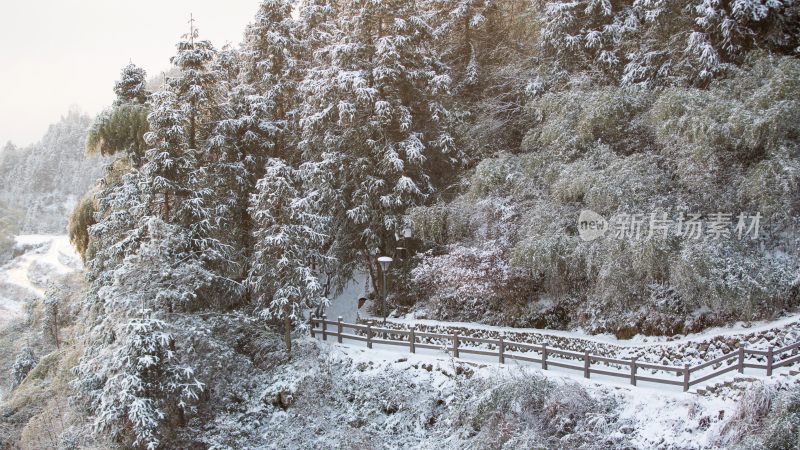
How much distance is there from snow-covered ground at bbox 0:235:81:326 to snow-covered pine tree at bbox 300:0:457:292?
54.7 m

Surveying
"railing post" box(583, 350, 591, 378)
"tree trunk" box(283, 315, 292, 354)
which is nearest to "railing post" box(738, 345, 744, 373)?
"railing post" box(583, 350, 591, 378)

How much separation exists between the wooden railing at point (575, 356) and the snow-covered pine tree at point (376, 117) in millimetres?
3951

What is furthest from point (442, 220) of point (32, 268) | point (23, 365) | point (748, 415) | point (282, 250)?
point (32, 268)


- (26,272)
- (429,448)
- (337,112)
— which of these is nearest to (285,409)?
(429,448)

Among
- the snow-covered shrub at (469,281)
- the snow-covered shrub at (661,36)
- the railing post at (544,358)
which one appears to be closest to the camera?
the railing post at (544,358)

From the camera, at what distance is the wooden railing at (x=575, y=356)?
13.1 meters

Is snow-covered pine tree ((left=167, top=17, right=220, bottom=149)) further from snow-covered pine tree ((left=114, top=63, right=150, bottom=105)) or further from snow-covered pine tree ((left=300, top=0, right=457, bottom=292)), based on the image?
snow-covered pine tree ((left=300, top=0, right=457, bottom=292))

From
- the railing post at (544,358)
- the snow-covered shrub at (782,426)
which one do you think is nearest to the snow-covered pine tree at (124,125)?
the railing post at (544,358)

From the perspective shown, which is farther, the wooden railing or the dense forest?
the dense forest

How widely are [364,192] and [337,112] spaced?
3512mm

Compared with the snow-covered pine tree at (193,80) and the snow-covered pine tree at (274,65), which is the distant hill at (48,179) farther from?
the snow-covered pine tree at (193,80)

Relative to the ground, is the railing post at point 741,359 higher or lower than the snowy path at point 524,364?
higher

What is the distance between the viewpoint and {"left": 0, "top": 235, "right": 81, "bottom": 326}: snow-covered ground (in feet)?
223

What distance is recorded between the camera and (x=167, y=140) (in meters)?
18.7
